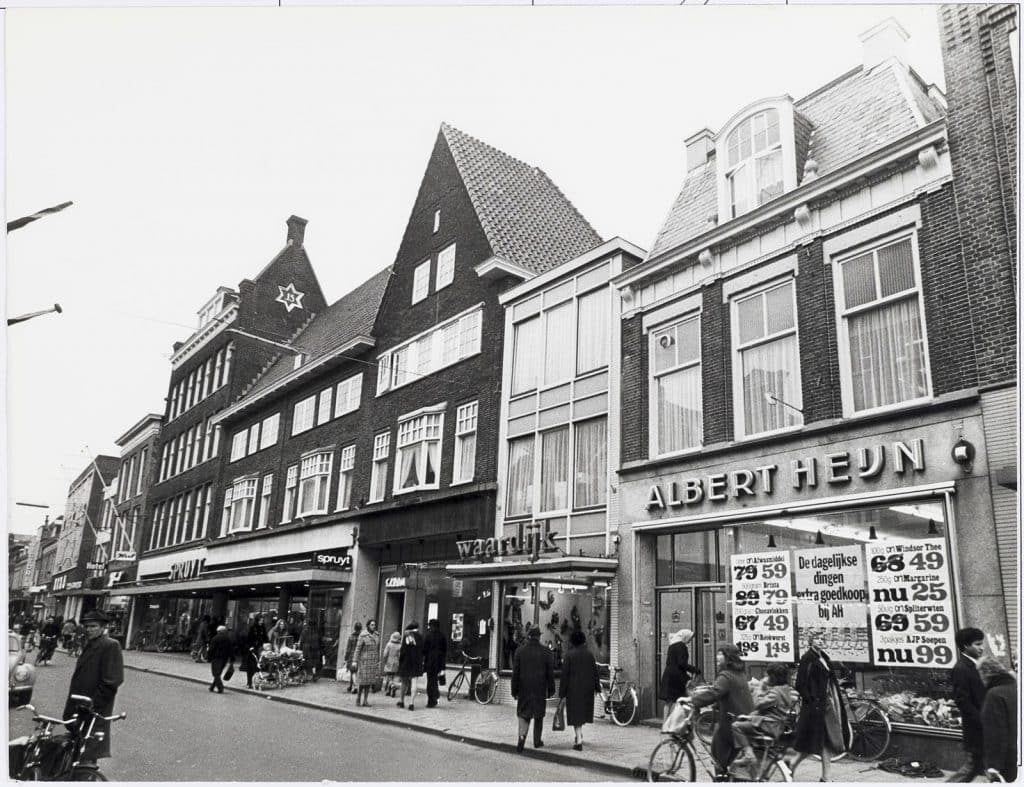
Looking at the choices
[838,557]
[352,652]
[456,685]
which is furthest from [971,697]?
[352,652]

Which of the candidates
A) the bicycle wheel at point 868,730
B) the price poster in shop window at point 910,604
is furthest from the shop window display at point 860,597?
the bicycle wheel at point 868,730

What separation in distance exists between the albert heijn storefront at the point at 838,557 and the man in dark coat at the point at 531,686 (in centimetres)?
322

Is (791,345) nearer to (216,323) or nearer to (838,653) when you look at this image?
(838,653)

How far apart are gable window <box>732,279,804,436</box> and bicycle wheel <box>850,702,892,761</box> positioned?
4.26 meters

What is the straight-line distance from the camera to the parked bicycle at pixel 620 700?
45.8ft

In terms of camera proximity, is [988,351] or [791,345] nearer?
[988,351]

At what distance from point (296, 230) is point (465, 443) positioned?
24.8 metres

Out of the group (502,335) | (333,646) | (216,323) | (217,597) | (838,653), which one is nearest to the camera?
(838,653)

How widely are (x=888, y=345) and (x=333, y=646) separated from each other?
17.8 meters

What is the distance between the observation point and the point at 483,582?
18766mm

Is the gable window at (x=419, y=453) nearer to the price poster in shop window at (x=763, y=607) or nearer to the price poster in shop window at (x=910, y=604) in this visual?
the price poster in shop window at (x=763, y=607)

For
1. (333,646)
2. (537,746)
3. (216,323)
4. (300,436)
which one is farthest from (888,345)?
(216,323)

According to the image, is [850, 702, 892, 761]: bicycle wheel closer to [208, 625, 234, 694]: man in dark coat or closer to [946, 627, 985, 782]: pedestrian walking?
[946, 627, 985, 782]: pedestrian walking

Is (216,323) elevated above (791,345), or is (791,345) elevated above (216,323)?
(216,323)
